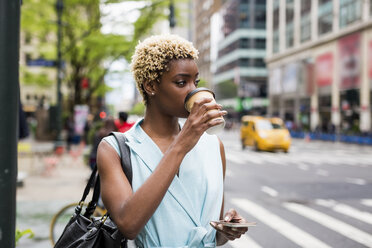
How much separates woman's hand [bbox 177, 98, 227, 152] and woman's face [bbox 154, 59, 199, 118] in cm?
20

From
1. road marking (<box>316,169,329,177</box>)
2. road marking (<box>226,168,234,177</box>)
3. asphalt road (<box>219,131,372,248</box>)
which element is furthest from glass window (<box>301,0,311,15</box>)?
road marking (<box>226,168,234,177</box>)

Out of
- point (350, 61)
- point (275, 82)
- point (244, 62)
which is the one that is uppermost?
point (244, 62)

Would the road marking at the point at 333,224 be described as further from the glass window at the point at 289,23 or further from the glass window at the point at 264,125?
the glass window at the point at 289,23

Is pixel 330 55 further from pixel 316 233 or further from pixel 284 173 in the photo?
pixel 316 233

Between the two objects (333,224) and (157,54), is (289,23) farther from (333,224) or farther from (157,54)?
(157,54)

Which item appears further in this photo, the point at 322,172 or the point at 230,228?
the point at 322,172

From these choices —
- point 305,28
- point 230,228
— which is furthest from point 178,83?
point 305,28

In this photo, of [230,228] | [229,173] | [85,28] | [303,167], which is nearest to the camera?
[230,228]

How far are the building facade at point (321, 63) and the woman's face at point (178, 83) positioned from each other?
1371 inches

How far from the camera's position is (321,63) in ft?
158

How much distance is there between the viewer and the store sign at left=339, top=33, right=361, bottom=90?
4048 cm

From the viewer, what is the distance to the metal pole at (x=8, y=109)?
7.61 ft

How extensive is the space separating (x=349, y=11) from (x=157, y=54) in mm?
44405

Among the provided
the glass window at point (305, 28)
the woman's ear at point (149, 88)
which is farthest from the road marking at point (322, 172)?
the glass window at point (305, 28)
